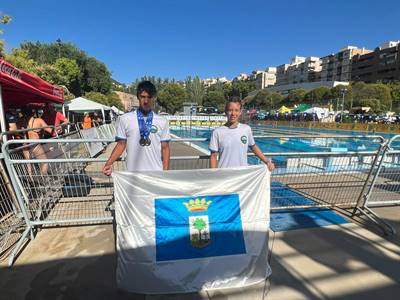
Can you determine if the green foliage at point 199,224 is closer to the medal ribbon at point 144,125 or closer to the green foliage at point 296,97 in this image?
the medal ribbon at point 144,125

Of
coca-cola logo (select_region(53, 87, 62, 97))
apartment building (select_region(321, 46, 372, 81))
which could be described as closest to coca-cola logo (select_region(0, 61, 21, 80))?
coca-cola logo (select_region(53, 87, 62, 97))

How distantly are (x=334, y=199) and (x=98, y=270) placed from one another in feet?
15.5

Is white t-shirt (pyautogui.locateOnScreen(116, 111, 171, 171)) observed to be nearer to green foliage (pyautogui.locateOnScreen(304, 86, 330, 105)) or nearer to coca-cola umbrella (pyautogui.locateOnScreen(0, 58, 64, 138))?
coca-cola umbrella (pyautogui.locateOnScreen(0, 58, 64, 138))

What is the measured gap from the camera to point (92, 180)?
17.9 ft

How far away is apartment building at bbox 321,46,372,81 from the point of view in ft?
381

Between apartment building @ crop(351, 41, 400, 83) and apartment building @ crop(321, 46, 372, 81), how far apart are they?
16.6 ft

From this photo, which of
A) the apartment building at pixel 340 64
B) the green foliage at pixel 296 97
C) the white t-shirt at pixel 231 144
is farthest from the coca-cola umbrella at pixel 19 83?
the apartment building at pixel 340 64

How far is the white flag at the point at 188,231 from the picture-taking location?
2799mm

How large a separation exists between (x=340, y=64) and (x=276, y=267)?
454 ft

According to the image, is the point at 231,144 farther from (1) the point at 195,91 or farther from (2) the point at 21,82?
(1) the point at 195,91

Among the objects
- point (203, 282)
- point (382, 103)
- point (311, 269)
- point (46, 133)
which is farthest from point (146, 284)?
point (382, 103)

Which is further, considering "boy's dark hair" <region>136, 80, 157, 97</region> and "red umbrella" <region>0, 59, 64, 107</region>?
"red umbrella" <region>0, 59, 64, 107</region>

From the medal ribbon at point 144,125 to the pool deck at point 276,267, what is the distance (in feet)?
5.42

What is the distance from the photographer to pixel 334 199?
577cm
